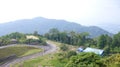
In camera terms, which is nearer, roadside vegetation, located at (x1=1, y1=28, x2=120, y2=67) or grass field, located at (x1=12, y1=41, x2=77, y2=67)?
roadside vegetation, located at (x1=1, y1=28, x2=120, y2=67)

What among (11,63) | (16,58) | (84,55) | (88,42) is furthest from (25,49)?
(84,55)

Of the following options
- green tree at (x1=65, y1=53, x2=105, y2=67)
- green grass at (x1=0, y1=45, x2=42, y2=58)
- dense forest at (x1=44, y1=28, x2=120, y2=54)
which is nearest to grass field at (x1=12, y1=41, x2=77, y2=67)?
green grass at (x1=0, y1=45, x2=42, y2=58)

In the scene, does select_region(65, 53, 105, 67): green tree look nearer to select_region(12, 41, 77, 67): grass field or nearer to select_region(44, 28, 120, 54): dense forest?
select_region(12, 41, 77, 67): grass field

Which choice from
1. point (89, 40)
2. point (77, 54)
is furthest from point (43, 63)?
point (89, 40)

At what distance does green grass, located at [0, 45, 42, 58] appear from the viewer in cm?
8097

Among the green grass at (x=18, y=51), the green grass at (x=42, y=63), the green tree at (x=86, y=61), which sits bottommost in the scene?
the green grass at (x=42, y=63)

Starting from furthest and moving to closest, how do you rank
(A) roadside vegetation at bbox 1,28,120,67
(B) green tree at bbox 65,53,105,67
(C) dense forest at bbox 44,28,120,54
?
(C) dense forest at bbox 44,28,120,54 → (A) roadside vegetation at bbox 1,28,120,67 → (B) green tree at bbox 65,53,105,67

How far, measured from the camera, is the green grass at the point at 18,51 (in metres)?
81.0

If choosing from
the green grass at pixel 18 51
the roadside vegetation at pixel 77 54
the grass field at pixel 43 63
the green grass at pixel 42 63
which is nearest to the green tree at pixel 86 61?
the roadside vegetation at pixel 77 54

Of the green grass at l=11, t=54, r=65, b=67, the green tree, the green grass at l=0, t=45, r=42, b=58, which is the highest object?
the green tree

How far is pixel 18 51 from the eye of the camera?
87625 millimetres

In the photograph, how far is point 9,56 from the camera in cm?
7981

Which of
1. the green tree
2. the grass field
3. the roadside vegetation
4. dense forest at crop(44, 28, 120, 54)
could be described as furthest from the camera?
dense forest at crop(44, 28, 120, 54)

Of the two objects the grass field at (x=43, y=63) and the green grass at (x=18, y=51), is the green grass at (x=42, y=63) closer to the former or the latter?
the grass field at (x=43, y=63)
